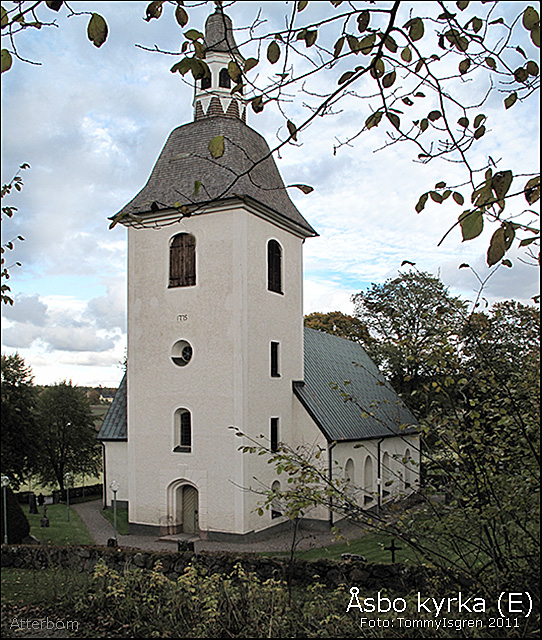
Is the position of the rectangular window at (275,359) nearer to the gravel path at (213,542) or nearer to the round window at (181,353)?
the round window at (181,353)

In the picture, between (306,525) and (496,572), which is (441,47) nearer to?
(496,572)

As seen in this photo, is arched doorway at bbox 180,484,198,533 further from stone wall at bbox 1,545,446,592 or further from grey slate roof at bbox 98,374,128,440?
stone wall at bbox 1,545,446,592

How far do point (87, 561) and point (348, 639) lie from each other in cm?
692

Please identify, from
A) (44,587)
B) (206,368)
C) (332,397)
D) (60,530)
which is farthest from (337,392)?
(44,587)

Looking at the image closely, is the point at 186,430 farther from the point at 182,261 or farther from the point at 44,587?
the point at 44,587

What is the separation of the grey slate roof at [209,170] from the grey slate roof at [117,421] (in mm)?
8618

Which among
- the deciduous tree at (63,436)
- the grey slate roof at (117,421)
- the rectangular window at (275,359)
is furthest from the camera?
the deciduous tree at (63,436)

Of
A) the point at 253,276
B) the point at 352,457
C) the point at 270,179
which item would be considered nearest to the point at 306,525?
the point at 352,457

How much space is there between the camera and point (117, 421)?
22766 millimetres

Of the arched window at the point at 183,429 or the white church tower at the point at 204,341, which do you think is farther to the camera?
the arched window at the point at 183,429

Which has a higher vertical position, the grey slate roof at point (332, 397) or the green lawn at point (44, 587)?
the grey slate roof at point (332, 397)

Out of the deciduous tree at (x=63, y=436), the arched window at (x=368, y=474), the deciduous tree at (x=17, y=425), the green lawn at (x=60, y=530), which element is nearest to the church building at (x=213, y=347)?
the green lawn at (x=60, y=530)

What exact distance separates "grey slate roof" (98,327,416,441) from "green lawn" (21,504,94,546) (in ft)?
10.6

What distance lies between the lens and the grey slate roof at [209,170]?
17641mm
